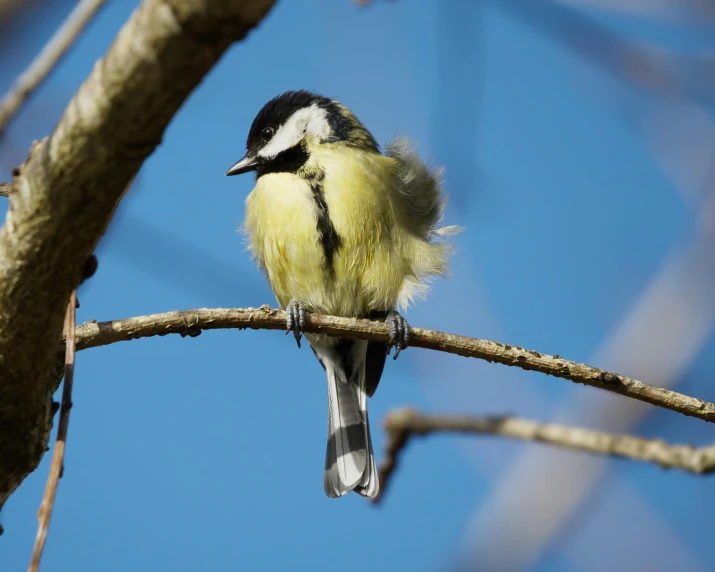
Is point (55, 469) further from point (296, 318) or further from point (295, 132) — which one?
point (295, 132)

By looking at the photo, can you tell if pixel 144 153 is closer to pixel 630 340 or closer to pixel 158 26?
pixel 158 26

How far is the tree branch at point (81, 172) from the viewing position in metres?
1.02

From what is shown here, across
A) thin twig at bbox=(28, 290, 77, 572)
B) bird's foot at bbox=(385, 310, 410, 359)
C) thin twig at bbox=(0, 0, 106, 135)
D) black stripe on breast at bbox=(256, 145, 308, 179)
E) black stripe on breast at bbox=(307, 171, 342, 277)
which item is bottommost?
thin twig at bbox=(28, 290, 77, 572)

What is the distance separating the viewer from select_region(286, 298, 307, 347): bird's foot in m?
2.48

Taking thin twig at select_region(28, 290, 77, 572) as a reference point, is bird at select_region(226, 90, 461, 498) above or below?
above

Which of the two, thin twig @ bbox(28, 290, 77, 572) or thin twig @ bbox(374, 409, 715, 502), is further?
thin twig @ bbox(374, 409, 715, 502)

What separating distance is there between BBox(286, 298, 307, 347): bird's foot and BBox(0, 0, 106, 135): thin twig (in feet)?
3.70

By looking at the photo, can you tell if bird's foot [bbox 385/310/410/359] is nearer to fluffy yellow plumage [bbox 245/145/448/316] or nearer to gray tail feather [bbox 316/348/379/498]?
fluffy yellow plumage [bbox 245/145/448/316]

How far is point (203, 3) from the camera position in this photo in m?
0.97

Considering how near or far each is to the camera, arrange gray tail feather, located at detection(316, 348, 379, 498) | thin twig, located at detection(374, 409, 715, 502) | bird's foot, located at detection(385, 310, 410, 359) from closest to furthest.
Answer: thin twig, located at detection(374, 409, 715, 502) → bird's foot, located at detection(385, 310, 410, 359) → gray tail feather, located at detection(316, 348, 379, 498)

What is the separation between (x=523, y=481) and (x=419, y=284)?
1.74 m

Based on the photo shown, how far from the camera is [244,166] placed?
3490 mm

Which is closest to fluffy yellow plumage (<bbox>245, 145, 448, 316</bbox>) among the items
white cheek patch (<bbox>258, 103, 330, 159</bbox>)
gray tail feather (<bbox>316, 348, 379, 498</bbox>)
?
white cheek patch (<bbox>258, 103, 330, 159</bbox>)

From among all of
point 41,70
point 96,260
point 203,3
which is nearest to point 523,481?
point 96,260
